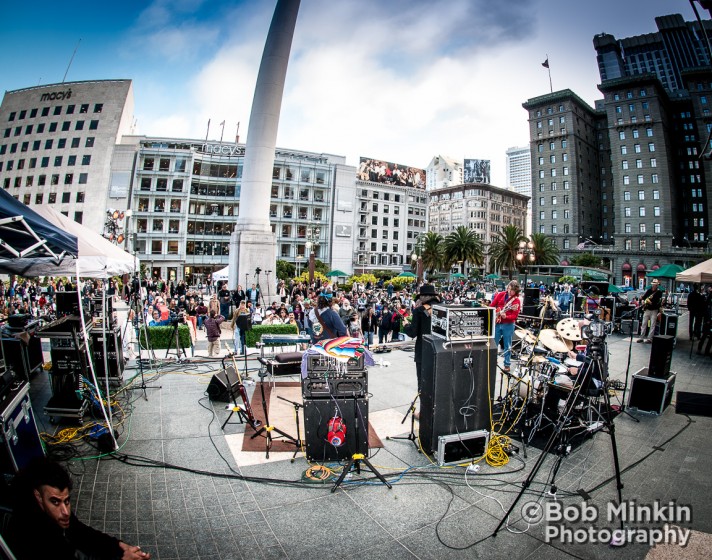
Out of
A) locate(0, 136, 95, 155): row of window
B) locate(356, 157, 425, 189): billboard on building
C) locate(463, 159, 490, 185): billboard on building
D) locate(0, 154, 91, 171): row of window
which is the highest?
locate(463, 159, 490, 185): billboard on building

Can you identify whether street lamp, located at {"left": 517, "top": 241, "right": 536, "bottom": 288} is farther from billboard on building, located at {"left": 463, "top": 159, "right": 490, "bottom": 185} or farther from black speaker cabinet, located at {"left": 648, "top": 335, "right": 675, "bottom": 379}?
billboard on building, located at {"left": 463, "top": 159, "right": 490, "bottom": 185}

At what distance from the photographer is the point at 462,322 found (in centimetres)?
508

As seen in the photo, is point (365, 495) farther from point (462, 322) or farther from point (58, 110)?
point (58, 110)

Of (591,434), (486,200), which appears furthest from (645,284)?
(591,434)

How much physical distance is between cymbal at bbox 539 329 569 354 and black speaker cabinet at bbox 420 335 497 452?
125 centimetres

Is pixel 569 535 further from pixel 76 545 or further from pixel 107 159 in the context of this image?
pixel 107 159

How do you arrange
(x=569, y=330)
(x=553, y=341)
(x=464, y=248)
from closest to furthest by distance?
(x=569, y=330) → (x=553, y=341) → (x=464, y=248)

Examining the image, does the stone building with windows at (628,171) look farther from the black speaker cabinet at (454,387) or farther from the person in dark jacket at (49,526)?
the person in dark jacket at (49,526)

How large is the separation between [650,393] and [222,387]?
858cm

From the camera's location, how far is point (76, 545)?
2482 millimetres

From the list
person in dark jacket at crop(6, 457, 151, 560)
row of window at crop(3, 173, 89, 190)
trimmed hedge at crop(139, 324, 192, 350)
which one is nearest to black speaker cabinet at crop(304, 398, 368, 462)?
person in dark jacket at crop(6, 457, 151, 560)

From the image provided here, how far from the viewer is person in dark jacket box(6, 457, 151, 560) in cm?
224

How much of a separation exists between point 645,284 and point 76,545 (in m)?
82.4

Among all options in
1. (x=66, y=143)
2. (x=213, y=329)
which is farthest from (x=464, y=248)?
(x=66, y=143)
